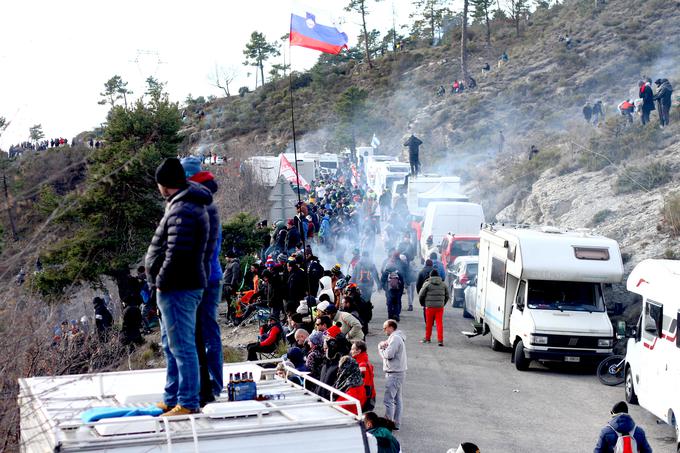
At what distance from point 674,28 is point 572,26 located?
38.5 feet

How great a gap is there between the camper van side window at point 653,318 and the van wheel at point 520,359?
406 cm

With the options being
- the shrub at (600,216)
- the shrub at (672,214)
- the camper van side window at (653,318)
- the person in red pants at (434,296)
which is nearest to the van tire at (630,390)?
the camper van side window at (653,318)

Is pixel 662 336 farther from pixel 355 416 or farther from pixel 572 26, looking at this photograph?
pixel 572 26

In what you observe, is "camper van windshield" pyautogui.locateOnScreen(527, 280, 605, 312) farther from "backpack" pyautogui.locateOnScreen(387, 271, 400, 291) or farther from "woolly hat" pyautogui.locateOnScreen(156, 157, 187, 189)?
"woolly hat" pyautogui.locateOnScreen(156, 157, 187, 189)

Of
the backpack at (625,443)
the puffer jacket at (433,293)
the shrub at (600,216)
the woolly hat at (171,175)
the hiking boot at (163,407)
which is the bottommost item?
the backpack at (625,443)

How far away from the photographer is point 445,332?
2394 cm

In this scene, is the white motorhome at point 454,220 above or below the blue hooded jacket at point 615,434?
above

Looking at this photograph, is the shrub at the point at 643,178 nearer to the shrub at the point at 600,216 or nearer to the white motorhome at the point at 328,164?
the shrub at the point at 600,216

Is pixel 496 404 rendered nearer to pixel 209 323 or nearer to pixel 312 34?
pixel 312 34

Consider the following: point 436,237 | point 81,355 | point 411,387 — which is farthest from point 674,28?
point 81,355

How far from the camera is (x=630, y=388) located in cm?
1681

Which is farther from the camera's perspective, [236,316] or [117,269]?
[117,269]

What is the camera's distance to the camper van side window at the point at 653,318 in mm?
15118

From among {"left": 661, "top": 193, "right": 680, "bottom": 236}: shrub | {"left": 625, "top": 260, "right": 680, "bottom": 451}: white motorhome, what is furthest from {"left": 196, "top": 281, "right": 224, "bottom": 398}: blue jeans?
{"left": 661, "top": 193, "right": 680, "bottom": 236}: shrub
